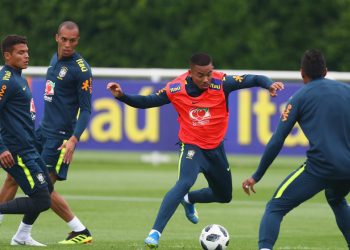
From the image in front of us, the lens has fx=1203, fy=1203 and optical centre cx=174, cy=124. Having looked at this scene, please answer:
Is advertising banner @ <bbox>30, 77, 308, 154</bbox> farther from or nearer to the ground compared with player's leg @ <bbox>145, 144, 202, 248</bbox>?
nearer to the ground

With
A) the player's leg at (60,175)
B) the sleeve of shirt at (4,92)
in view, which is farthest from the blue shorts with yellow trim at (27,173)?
the player's leg at (60,175)

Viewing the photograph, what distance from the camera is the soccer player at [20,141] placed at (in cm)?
1221

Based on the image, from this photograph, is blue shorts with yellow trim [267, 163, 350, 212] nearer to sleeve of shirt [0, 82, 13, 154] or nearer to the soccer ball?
the soccer ball

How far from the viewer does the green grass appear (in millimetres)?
14000

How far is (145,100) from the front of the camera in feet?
42.8

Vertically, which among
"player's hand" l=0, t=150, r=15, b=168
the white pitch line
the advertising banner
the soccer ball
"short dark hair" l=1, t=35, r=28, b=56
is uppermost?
"short dark hair" l=1, t=35, r=28, b=56

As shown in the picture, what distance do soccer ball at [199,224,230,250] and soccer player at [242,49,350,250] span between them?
56.8 inches

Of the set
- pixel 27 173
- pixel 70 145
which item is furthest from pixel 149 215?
pixel 27 173

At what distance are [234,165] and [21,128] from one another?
14.5 metres

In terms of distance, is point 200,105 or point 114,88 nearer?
point 114,88

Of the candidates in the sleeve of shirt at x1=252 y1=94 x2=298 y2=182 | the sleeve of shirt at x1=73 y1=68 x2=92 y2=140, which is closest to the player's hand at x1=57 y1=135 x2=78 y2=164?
the sleeve of shirt at x1=73 y1=68 x2=92 y2=140

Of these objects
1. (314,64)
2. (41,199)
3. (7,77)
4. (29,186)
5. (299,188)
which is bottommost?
(41,199)

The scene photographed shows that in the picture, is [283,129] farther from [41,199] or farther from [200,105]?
[41,199]

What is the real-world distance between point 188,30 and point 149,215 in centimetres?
1539
